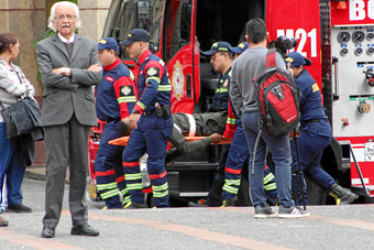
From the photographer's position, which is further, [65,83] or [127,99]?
[127,99]

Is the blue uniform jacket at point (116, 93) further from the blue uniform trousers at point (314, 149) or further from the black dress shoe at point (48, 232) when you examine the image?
the black dress shoe at point (48, 232)

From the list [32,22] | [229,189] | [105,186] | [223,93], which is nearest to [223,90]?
[223,93]

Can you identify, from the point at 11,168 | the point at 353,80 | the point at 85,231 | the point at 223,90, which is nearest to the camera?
the point at 85,231

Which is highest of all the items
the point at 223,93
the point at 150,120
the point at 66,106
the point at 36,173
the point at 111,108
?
the point at 66,106

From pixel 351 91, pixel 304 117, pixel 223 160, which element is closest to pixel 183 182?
pixel 223 160

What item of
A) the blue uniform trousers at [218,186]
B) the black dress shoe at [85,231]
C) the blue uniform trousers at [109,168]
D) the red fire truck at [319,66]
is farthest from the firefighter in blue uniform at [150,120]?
the black dress shoe at [85,231]

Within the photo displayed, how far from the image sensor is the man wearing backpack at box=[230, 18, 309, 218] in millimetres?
7574

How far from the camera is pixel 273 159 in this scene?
25.0 feet

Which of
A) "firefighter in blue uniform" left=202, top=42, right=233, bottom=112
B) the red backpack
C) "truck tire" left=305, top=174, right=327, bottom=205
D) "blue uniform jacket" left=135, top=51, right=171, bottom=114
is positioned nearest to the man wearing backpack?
the red backpack

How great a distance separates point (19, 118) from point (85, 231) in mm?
2463

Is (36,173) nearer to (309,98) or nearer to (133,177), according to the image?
(133,177)

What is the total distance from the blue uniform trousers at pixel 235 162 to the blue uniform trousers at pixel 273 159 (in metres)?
1.45

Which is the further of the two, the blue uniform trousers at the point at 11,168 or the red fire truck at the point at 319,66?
the red fire truck at the point at 319,66

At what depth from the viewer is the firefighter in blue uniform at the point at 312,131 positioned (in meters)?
9.39
